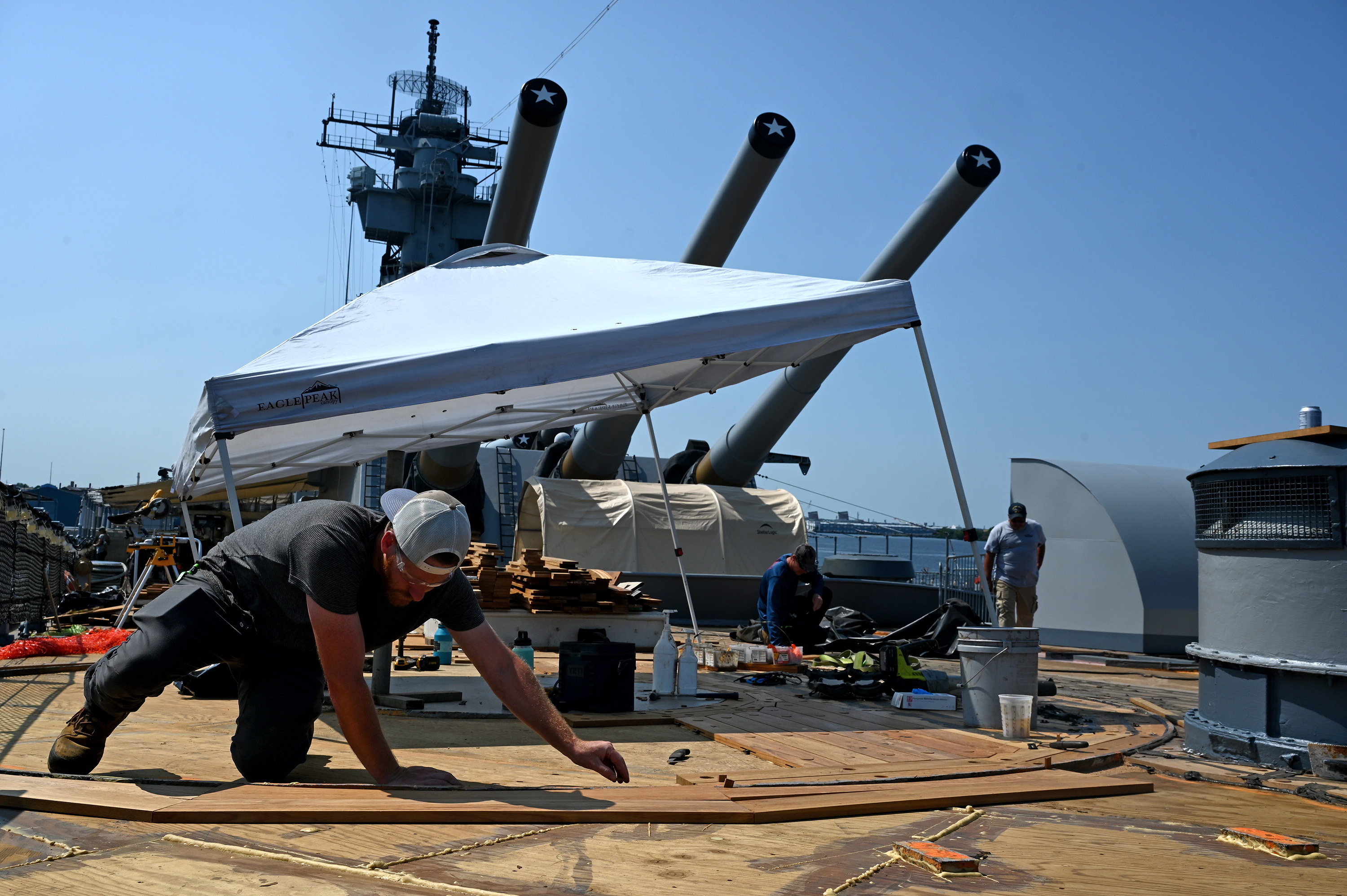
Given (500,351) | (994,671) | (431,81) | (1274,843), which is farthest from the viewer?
(431,81)

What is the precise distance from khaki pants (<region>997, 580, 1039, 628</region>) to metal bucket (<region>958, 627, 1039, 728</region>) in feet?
13.1

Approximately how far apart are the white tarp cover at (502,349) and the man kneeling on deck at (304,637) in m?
2.39

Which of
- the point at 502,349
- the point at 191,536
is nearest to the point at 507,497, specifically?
the point at 191,536

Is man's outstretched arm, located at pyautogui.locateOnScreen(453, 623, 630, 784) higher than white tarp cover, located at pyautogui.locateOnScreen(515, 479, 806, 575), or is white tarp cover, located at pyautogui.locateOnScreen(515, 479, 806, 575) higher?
white tarp cover, located at pyautogui.locateOnScreen(515, 479, 806, 575)

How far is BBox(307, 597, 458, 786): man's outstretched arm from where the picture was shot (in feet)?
9.92

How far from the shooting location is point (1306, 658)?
5125mm

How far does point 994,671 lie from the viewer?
6.02m

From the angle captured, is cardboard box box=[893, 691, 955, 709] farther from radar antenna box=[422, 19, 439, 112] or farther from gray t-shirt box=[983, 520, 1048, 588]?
radar antenna box=[422, 19, 439, 112]

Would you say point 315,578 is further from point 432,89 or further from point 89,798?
point 432,89

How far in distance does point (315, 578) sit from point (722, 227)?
40.8 ft

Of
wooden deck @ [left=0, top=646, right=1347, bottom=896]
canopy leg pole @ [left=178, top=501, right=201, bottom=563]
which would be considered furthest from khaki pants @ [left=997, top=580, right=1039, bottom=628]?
canopy leg pole @ [left=178, top=501, right=201, bottom=563]

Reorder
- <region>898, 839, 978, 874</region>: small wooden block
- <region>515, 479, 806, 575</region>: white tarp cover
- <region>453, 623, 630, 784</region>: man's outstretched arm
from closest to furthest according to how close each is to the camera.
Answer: <region>898, 839, 978, 874</region>: small wooden block
<region>453, 623, 630, 784</region>: man's outstretched arm
<region>515, 479, 806, 575</region>: white tarp cover

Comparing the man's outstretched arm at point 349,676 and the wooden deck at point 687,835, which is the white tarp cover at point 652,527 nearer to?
the wooden deck at point 687,835

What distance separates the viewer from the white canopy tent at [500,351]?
5.93 meters
